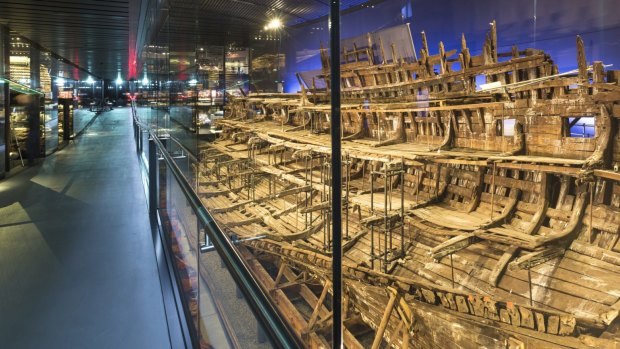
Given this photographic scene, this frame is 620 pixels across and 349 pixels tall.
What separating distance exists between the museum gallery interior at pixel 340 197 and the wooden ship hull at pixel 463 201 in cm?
2

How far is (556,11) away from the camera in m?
2.58

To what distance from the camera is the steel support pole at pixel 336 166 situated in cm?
62

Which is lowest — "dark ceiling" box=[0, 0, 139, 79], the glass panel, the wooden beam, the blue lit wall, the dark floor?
the wooden beam

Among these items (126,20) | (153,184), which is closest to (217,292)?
(153,184)

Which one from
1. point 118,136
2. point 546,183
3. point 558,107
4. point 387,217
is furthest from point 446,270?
point 118,136

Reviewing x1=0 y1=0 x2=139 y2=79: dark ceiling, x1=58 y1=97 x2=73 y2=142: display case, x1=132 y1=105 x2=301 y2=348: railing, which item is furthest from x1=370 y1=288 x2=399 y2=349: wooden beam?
x1=58 y1=97 x2=73 y2=142: display case

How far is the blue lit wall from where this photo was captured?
200 cm

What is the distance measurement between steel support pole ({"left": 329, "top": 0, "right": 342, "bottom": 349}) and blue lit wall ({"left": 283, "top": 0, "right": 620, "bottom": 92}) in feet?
2.44

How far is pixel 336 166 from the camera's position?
2.09 feet

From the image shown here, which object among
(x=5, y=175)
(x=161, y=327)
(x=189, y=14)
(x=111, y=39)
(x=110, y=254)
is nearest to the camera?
(x=161, y=327)

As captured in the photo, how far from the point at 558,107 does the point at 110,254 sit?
4058mm

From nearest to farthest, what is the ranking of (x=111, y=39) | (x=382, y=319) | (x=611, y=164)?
(x=382, y=319) < (x=611, y=164) < (x=111, y=39)

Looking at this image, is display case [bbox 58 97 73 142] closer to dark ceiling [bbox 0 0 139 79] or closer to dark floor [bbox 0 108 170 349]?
dark ceiling [bbox 0 0 139 79]

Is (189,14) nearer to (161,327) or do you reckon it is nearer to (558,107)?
(161,327)
